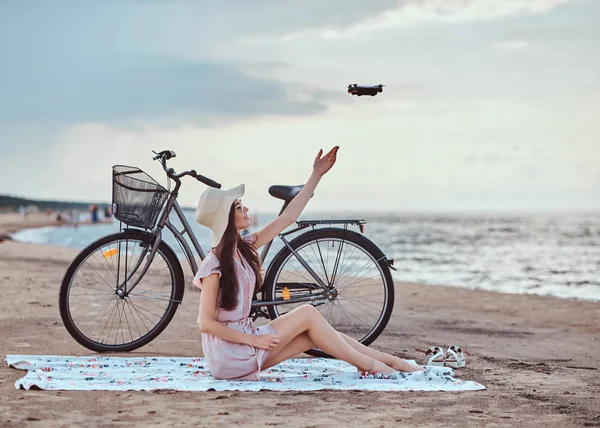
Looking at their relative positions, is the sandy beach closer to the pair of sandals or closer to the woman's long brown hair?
the pair of sandals

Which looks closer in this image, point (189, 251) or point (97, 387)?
point (97, 387)

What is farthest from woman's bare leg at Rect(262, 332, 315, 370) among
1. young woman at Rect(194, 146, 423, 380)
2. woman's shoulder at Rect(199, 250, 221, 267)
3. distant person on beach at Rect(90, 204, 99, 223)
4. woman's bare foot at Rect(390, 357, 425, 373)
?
distant person on beach at Rect(90, 204, 99, 223)

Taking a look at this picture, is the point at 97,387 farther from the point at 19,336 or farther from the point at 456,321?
the point at 456,321

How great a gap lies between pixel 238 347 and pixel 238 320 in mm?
166

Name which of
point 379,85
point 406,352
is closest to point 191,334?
point 406,352

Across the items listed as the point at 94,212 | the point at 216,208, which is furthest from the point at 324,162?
the point at 94,212

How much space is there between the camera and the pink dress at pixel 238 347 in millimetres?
4688

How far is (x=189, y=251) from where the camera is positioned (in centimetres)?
565

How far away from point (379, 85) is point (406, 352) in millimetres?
2323

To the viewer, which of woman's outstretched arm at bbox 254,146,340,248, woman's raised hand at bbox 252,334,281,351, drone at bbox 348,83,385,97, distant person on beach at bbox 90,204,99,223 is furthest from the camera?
distant person on beach at bbox 90,204,99,223

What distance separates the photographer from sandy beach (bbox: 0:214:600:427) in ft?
12.7

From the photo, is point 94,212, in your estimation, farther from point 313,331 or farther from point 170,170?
point 313,331

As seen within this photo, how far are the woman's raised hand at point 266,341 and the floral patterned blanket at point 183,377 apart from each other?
231mm

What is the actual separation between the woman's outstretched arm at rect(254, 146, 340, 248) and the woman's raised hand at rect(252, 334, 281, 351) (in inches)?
24.7
